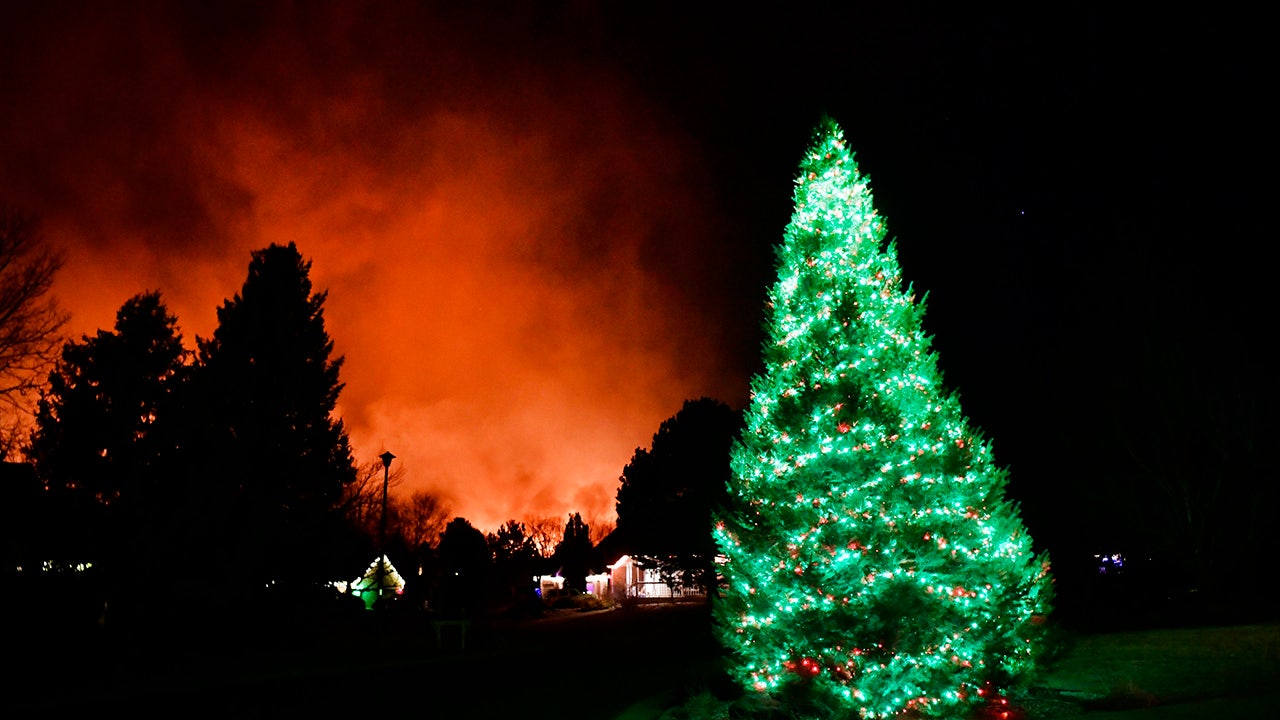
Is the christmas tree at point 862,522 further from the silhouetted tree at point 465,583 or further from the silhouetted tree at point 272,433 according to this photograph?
the silhouetted tree at point 465,583

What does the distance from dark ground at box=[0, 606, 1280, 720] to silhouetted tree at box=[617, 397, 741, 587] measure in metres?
16.2

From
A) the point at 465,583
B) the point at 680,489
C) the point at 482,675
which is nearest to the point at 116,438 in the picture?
the point at 482,675

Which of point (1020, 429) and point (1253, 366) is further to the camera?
point (1020, 429)

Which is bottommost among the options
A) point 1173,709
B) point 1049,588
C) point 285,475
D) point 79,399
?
point 1173,709

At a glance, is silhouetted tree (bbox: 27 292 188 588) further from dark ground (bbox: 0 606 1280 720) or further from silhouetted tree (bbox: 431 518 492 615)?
silhouetted tree (bbox: 431 518 492 615)

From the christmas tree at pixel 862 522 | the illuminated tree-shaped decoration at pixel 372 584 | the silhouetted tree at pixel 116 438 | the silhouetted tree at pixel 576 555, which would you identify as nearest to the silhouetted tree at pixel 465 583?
the illuminated tree-shaped decoration at pixel 372 584

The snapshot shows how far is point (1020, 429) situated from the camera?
26.7 m

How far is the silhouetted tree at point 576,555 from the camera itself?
79.6 meters

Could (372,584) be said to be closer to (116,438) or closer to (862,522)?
(116,438)

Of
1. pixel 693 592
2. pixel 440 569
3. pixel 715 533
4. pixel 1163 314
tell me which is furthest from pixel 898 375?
pixel 693 592

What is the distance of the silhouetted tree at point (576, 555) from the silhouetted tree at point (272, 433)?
52.3 meters

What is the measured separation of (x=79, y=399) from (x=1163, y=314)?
100 feet

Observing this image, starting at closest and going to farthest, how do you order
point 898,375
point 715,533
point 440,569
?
point 898,375
point 715,533
point 440,569

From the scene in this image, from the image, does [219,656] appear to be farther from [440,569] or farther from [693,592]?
[693,592]
